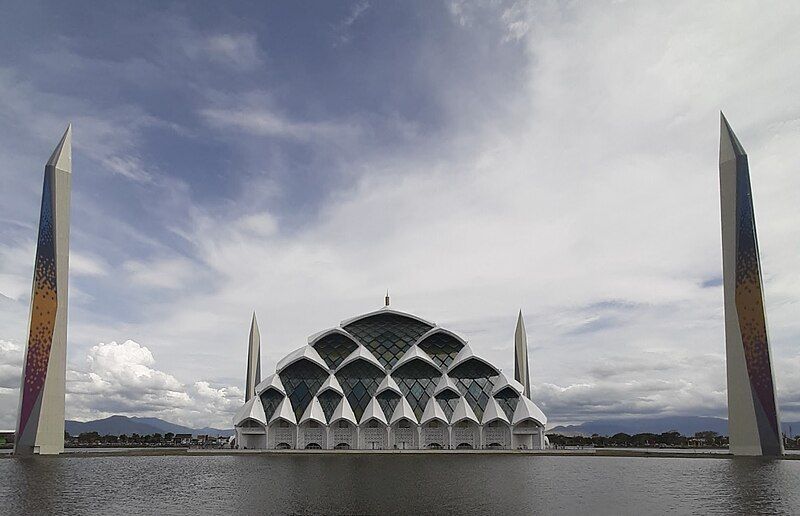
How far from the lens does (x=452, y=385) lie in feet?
216

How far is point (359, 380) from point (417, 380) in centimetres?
599

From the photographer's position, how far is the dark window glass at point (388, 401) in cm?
6481

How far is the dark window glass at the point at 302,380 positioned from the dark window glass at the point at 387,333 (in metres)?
6.91

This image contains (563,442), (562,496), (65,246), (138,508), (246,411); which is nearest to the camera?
(138,508)

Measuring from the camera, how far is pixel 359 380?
67.6m

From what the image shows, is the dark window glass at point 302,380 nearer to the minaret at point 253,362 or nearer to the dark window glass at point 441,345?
the minaret at point 253,362

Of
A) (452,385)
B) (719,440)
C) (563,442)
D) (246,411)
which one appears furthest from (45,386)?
(719,440)

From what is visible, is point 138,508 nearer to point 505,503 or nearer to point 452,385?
point 505,503

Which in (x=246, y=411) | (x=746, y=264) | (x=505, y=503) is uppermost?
(x=746, y=264)

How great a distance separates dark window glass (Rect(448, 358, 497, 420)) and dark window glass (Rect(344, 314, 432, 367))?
711cm

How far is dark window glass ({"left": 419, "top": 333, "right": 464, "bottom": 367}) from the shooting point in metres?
71.7

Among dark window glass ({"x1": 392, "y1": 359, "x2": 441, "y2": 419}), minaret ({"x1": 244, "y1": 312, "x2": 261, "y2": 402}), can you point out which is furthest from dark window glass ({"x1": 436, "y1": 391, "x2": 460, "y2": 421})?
minaret ({"x1": 244, "y1": 312, "x2": 261, "y2": 402})

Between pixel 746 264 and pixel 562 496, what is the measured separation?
3155 centimetres

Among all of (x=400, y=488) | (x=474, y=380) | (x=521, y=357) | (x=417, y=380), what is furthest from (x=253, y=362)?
(x=400, y=488)
